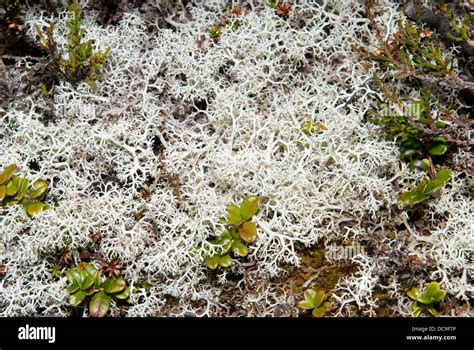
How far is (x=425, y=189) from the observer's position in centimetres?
298

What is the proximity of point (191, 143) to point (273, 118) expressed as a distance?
1.74ft

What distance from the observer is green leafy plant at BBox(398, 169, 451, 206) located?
2953 mm

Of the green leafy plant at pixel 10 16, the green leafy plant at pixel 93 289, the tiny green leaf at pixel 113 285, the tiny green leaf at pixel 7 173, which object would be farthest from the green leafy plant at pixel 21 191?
the green leafy plant at pixel 10 16

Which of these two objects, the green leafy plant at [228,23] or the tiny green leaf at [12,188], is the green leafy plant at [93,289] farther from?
the green leafy plant at [228,23]

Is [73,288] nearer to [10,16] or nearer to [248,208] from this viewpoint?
[248,208]

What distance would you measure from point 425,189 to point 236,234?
44.1 inches

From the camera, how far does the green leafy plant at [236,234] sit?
9.63ft

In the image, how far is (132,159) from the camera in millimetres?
3168

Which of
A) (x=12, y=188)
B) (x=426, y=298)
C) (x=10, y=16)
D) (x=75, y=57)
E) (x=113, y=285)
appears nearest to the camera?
(x=426, y=298)

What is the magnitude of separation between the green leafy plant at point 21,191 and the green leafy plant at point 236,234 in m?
1.06

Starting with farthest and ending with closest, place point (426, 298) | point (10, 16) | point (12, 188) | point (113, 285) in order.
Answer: point (10, 16)
point (12, 188)
point (113, 285)
point (426, 298)

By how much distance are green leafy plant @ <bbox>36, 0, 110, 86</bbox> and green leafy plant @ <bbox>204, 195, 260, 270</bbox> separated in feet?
4.07

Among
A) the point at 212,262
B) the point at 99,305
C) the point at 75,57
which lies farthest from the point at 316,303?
the point at 75,57

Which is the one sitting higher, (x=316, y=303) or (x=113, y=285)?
(x=316, y=303)
